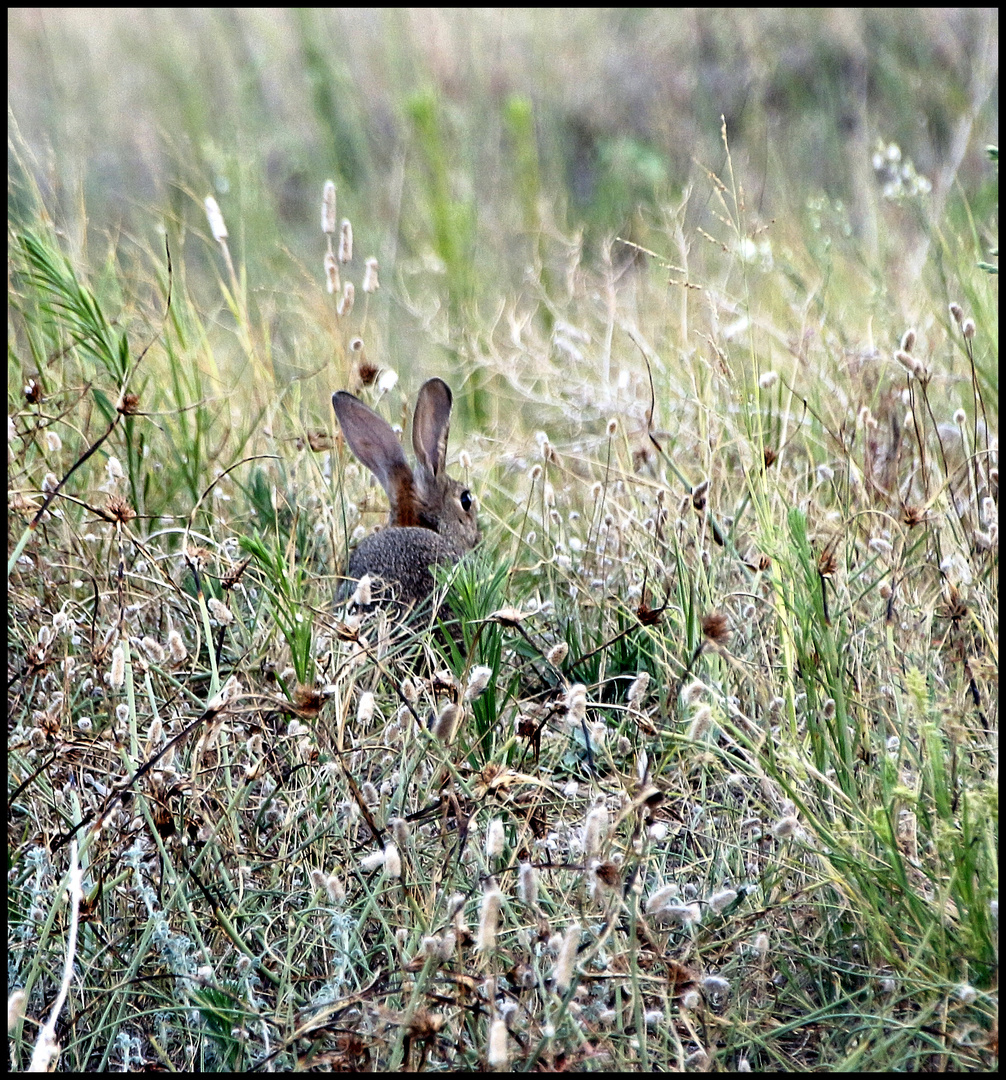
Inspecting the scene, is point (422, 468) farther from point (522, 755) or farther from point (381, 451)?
point (522, 755)

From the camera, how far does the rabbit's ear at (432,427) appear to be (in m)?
3.46

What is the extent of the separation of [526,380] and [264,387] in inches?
49.9

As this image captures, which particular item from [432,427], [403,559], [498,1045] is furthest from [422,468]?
[498,1045]

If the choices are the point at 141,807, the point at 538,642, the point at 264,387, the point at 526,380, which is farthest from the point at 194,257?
the point at 141,807

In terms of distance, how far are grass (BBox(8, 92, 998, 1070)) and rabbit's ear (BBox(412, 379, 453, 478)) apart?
0.80ft

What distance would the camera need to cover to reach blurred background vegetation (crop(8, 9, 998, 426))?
192 inches

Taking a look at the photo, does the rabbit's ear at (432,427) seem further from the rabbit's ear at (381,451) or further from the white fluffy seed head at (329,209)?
the white fluffy seed head at (329,209)

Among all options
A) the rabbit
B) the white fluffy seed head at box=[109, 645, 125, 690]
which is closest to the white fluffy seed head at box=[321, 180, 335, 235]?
the rabbit

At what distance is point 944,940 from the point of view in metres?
1.83

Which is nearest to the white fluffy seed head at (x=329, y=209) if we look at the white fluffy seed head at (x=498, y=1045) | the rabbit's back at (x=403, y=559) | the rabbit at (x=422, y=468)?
the rabbit at (x=422, y=468)

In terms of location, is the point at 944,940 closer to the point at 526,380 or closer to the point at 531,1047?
the point at 531,1047

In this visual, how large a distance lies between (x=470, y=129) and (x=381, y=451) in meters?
3.62

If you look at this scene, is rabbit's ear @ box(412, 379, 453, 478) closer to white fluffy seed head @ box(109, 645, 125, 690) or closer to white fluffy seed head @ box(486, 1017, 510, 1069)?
white fluffy seed head @ box(109, 645, 125, 690)

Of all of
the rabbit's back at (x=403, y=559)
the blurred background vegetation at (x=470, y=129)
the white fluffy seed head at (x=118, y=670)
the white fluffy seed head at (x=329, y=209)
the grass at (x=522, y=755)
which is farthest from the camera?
the blurred background vegetation at (x=470, y=129)
